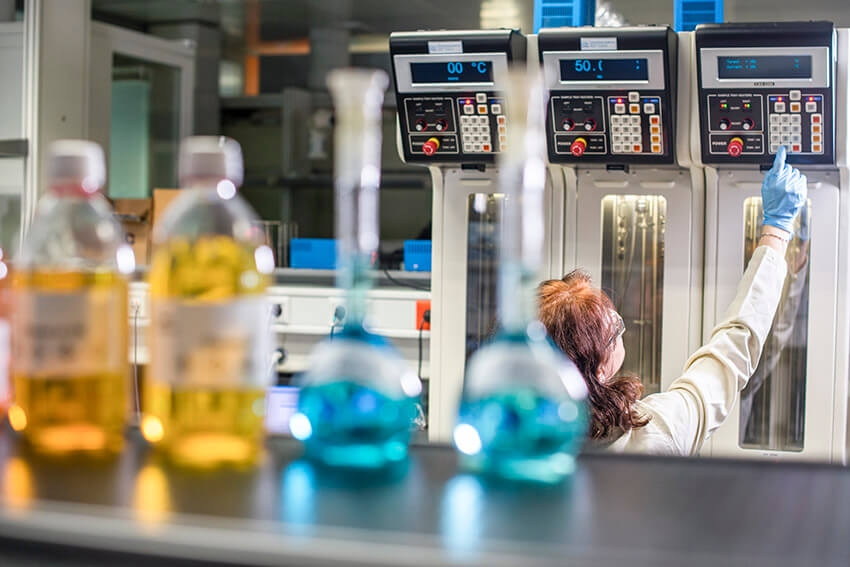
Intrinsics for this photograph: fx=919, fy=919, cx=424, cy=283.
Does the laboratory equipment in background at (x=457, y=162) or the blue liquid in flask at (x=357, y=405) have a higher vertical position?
the laboratory equipment in background at (x=457, y=162)

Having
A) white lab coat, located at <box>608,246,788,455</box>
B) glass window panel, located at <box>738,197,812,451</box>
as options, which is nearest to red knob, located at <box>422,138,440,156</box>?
glass window panel, located at <box>738,197,812,451</box>

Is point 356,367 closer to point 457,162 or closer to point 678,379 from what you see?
point 678,379

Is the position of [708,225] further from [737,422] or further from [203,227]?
[203,227]

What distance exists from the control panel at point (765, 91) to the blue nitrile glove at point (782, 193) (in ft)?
0.21

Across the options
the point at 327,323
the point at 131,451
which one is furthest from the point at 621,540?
the point at 327,323

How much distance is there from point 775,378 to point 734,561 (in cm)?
219

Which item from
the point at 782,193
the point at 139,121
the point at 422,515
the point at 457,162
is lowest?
the point at 422,515

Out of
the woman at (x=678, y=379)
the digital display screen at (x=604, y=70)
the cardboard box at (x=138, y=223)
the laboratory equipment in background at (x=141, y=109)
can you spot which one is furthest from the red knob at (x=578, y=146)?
the laboratory equipment in background at (x=141, y=109)

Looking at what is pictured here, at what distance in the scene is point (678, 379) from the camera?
194cm

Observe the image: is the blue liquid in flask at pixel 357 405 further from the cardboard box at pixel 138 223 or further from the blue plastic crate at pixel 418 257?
the cardboard box at pixel 138 223

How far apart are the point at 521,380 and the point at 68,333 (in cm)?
37

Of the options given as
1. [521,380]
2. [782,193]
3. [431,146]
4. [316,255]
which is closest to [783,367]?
[782,193]

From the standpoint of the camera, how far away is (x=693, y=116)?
2447 mm

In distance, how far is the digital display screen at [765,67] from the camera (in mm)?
2312
